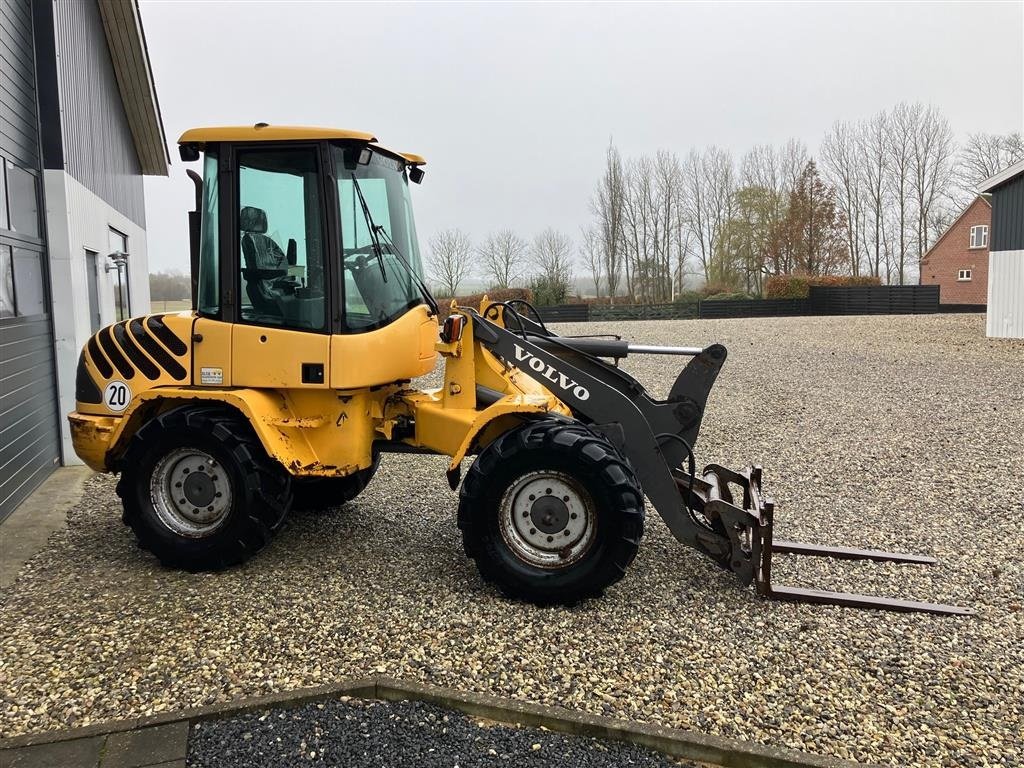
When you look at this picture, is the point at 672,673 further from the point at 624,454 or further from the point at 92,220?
the point at 92,220

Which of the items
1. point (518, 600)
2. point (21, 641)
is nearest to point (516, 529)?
point (518, 600)

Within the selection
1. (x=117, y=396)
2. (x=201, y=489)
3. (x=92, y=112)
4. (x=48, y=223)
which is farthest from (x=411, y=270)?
(x=92, y=112)

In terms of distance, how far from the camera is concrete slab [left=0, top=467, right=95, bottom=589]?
5.55 meters

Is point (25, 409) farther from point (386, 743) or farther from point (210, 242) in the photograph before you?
point (386, 743)

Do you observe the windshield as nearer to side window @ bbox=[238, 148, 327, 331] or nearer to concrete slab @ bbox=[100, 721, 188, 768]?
side window @ bbox=[238, 148, 327, 331]

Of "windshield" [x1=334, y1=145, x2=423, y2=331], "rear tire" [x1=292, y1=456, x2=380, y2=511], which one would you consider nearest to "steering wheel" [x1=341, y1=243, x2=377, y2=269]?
"windshield" [x1=334, y1=145, x2=423, y2=331]

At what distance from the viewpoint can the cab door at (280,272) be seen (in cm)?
481

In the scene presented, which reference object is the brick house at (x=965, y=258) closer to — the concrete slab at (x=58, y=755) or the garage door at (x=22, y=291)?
the garage door at (x=22, y=291)

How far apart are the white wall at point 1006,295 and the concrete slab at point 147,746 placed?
21.6m

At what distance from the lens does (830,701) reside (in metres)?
3.59

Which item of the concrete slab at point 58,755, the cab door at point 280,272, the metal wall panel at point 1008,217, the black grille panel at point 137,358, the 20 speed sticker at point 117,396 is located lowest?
the concrete slab at point 58,755

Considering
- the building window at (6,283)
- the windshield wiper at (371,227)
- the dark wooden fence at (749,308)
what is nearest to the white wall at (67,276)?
the building window at (6,283)

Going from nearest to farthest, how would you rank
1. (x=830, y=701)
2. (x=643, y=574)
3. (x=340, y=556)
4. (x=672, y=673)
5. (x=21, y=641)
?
(x=830, y=701) < (x=672, y=673) < (x=21, y=641) < (x=643, y=574) < (x=340, y=556)

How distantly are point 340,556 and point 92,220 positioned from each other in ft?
23.5
